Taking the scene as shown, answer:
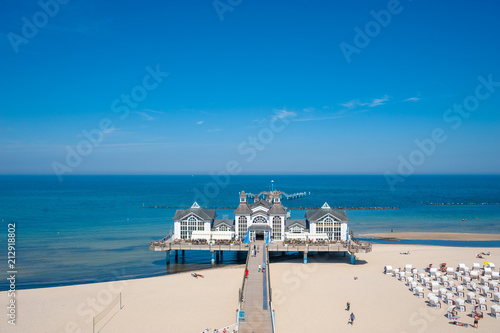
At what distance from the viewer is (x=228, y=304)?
26953 mm

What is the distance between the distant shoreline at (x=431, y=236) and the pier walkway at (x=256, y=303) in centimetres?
3038

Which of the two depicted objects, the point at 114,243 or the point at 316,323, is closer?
the point at 316,323

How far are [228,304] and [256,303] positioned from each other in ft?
13.3

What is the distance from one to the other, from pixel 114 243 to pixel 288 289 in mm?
29614

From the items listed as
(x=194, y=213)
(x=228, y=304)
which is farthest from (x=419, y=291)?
(x=194, y=213)

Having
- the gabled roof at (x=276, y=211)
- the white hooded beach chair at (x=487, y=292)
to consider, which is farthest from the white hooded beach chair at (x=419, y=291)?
the gabled roof at (x=276, y=211)

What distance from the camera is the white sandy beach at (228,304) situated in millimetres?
23078

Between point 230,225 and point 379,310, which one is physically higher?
point 230,225

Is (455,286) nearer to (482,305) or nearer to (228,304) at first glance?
(482,305)

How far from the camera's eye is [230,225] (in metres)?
42.8

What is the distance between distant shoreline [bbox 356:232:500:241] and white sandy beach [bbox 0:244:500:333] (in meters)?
20.3

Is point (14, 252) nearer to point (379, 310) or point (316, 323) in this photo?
point (316, 323)

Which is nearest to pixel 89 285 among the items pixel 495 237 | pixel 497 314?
pixel 497 314
